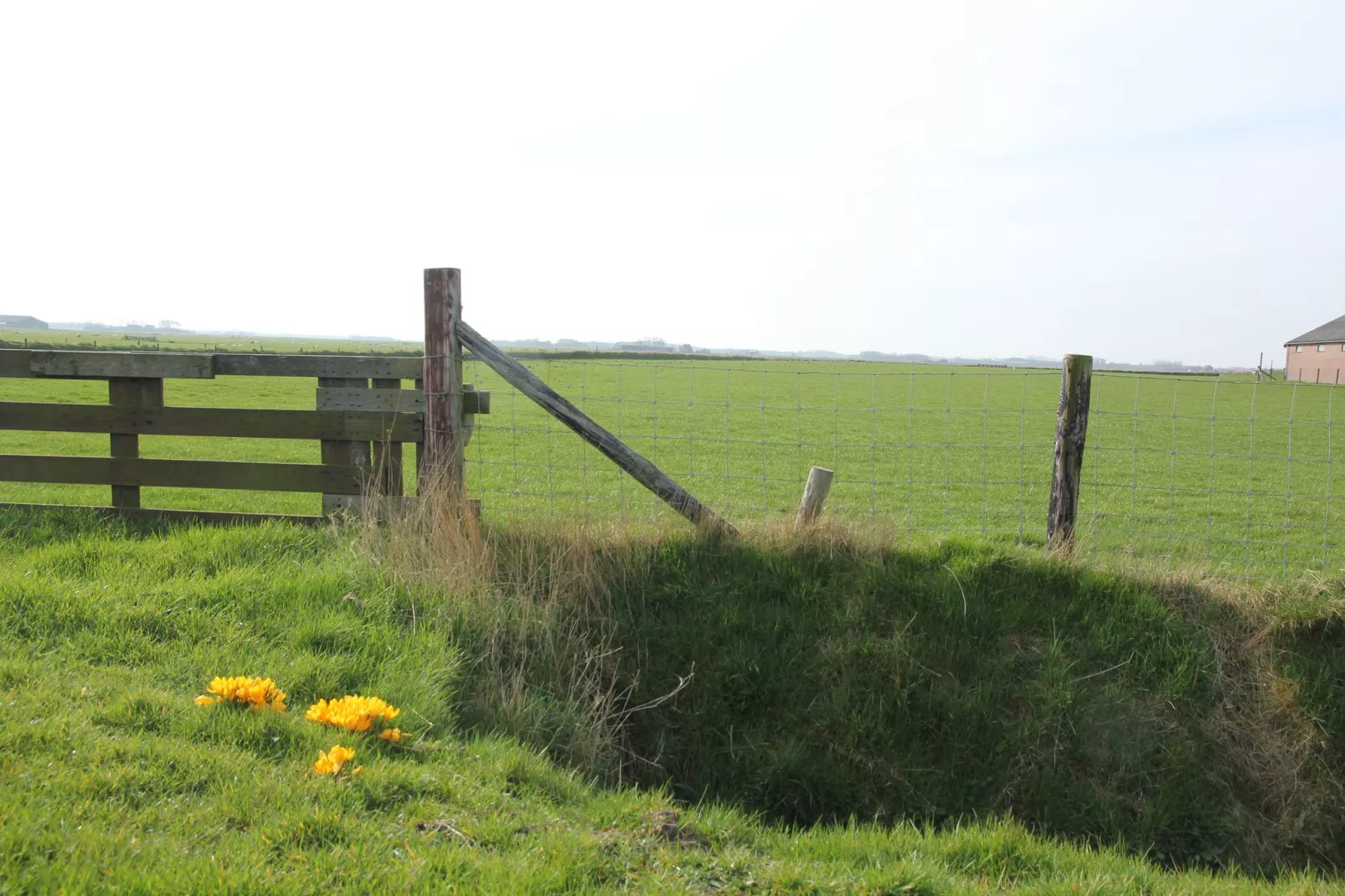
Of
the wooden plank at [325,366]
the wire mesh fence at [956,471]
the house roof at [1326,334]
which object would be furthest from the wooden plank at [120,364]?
the house roof at [1326,334]

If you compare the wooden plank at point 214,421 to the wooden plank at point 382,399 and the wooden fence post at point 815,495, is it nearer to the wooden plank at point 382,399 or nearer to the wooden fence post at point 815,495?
the wooden plank at point 382,399

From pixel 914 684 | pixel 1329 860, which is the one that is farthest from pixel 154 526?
pixel 1329 860

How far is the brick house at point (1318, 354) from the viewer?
77.7 meters

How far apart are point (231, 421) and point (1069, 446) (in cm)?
702

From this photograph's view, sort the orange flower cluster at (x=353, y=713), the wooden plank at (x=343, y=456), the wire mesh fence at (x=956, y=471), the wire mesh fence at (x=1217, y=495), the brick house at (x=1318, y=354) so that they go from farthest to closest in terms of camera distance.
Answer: the brick house at (x=1318, y=354) < the wire mesh fence at (x=1217, y=495) < the wire mesh fence at (x=956, y=471) < the wooden plank at (x=343, y=456) < the orange flower cluster at (x=353, y=713)

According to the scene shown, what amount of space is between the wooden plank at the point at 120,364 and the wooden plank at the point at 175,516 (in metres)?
1.18

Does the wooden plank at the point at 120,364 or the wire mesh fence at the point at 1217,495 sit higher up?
the wooden plank at the point at 120,364

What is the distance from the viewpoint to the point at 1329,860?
5.41 metres

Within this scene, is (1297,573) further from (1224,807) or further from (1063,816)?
(1063,816)

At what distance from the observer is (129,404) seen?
7770mm

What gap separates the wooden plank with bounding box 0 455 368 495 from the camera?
751 cm

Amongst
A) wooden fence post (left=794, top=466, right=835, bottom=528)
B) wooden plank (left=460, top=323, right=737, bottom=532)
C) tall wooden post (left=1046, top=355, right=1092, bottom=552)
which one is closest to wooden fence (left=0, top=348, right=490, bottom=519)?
wooden plank (left=460, top=323, right=737, bottom=532)

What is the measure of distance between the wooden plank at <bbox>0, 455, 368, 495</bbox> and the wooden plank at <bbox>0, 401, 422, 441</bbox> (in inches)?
10.8

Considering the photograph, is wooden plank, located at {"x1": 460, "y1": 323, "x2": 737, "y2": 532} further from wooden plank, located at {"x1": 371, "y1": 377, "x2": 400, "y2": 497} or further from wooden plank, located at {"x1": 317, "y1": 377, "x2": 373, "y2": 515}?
wooden plank, located at {"x1": 317, "y1": 377, "x2": 373, "y2": 515}
